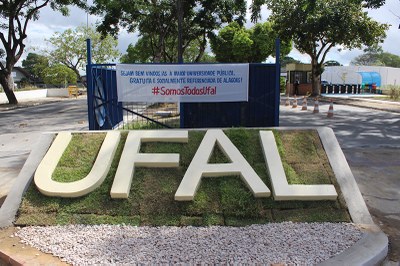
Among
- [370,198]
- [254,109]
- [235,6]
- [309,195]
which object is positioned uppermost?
[235,6]

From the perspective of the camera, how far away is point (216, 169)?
5.17m

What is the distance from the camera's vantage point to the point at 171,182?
5102mm

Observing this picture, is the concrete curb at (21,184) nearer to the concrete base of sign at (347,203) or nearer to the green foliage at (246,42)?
the concrete base of sign at (347,203)

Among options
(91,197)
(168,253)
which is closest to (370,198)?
(168,253)

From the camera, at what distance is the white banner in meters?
8.24

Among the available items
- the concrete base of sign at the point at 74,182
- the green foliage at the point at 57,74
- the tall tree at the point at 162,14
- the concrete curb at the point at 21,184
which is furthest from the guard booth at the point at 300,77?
the concrete curb at the point at 21,184

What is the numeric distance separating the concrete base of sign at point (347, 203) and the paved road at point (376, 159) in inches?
9.3

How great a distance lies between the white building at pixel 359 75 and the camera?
143 ft

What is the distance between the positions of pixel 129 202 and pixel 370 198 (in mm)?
3760

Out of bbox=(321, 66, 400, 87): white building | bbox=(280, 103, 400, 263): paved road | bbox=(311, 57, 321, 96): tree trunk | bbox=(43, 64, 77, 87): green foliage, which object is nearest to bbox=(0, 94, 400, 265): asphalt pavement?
bbox=(280, 103, 400, 263): paved road

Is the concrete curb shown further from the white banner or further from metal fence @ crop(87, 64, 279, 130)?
the white banner

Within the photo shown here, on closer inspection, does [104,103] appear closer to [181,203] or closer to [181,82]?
[181,82]

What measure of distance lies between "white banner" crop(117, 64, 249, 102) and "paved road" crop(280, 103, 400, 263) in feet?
10.3

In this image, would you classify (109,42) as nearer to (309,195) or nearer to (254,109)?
(254,109)
